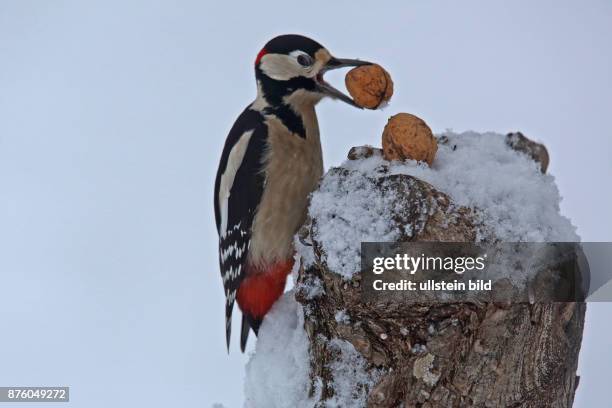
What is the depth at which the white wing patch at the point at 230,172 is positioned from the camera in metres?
1.73

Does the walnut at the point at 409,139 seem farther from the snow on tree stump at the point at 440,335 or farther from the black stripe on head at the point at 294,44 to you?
the black stripe on head at the point at 294,44

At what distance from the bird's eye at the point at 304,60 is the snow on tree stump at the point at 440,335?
462 millimetres

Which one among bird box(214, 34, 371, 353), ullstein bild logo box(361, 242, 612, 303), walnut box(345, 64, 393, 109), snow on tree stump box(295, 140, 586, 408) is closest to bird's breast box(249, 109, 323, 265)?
bird box(214, 34, 371, 353)

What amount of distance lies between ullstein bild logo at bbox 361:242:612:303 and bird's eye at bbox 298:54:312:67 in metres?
0.61

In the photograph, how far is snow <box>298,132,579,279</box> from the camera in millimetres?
1268

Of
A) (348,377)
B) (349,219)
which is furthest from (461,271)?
(348,377)

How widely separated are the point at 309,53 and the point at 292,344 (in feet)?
2.23

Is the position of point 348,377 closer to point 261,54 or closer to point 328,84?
point 328,84

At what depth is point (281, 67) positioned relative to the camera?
1.73 meters

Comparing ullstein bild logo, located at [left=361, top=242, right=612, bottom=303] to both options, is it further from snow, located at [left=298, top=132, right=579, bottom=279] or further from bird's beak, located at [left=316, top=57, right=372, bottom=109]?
bird's beak, located at [left=316, top=57, right=372, bottom=109]


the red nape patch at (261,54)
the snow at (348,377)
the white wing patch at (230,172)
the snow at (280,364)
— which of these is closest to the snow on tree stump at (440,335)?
the snow at (348,377)

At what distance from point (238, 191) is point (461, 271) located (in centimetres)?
68

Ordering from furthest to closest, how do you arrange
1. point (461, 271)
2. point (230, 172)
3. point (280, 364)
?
point (230, 172)
point (280, 364)
point (461, 271)

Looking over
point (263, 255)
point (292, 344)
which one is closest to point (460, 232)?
point (292, 344)
